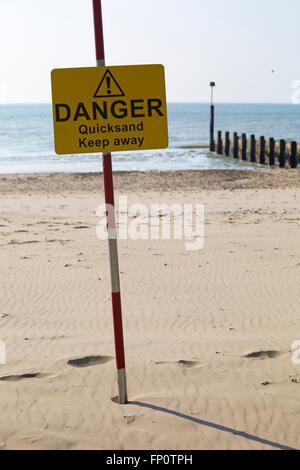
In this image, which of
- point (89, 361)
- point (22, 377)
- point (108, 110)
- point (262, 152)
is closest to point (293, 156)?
point (262, 152)

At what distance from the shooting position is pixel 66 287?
28.2ft

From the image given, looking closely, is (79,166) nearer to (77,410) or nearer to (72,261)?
(72,261)

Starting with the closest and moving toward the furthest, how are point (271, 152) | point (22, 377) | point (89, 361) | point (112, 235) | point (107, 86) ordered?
1. point (107, 86)
2. point (112, 235)
3. point (22, 377)
4. point (89, 361)
5. point (271, 152)

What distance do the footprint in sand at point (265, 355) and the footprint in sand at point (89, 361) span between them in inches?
55.6

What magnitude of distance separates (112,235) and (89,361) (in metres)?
1.90

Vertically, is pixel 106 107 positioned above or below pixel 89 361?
above

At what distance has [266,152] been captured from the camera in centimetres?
3353

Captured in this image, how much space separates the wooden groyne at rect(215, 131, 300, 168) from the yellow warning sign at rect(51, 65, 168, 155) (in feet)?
81.3

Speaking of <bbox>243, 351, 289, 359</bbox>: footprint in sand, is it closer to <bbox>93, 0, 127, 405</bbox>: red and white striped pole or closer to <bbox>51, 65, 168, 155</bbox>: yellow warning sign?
<bbox>93, 0, 127, 405</bbox>: red and white striped pole

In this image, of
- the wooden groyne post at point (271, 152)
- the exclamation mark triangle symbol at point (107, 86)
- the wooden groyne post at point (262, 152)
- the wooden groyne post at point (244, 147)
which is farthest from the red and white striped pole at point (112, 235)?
the wooden groyne post at point (244, 147)

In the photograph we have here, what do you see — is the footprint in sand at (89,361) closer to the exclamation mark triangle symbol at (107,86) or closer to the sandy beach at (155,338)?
the sandy beach at (155,338)

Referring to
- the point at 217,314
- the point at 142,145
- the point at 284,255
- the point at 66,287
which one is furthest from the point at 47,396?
the point at 284,255

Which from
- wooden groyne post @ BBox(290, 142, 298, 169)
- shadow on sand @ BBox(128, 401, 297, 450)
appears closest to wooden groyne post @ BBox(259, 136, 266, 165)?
wooden groyne post @ BBox(290, 142, 298, 169)

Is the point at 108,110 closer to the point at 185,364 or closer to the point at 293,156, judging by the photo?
the point at 185,364
